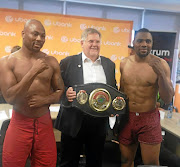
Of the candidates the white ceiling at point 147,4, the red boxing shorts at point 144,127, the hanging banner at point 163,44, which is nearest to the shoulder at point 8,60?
the red boxing shorts at point 144,127

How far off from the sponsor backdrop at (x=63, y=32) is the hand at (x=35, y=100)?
2.97 m

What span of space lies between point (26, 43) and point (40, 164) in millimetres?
910

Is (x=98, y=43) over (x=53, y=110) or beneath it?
over

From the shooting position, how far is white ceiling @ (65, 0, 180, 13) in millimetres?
4834

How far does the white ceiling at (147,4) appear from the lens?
483 cm

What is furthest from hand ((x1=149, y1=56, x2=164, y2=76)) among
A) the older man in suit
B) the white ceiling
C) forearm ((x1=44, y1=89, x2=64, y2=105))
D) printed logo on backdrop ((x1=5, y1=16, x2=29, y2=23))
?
the white ceiling

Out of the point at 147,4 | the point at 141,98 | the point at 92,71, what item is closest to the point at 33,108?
the point at 92,71

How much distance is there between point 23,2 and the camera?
15.1ft

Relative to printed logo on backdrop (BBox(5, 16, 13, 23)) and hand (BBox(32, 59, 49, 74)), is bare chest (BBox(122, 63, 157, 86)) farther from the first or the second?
printed logo on backdrop (BBox(5, 16, 13, 23))

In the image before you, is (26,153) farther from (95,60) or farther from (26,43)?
(95,60)

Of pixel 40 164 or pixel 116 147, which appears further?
pixel 116 147

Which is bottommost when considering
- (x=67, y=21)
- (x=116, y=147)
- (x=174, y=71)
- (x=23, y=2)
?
(x=116, y=147)

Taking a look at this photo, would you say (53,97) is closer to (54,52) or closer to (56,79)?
(56,79)

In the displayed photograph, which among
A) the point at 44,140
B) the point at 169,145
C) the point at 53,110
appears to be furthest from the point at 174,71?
the point at 44,140
